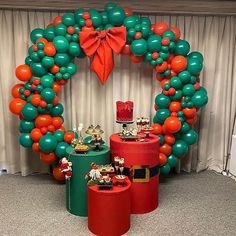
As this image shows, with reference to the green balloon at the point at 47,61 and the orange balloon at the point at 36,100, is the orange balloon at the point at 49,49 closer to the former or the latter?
the green balloon at the point at 47,61

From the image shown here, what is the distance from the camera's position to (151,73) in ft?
13.4

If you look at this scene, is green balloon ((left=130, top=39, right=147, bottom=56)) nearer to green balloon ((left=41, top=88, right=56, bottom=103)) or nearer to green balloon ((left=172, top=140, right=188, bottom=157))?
green balloon ((left=41, top=88, right=56, bottom=103))

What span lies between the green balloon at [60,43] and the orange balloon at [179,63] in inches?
45.7

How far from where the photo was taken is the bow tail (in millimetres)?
3557

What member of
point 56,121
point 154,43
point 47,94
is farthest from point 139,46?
point 56,121

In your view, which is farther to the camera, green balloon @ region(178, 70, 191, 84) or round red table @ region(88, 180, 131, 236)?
Result: green balloon @ region(178, 70, 191, 84)

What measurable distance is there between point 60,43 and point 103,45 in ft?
1.55

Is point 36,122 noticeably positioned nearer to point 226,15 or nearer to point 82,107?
point 82,107

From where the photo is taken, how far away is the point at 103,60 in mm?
3576

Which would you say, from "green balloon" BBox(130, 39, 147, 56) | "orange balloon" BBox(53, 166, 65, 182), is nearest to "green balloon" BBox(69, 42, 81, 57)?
"green balloon" BBox(130, 39, 147, 56)

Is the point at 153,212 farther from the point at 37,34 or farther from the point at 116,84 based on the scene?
the point at 37,34

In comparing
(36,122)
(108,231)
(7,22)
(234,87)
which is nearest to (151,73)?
(234,87)

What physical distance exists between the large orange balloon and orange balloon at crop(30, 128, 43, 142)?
1.36 metres

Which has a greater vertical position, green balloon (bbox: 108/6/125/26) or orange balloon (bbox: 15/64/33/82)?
green balloon (bbox: 108/6/125/26)
